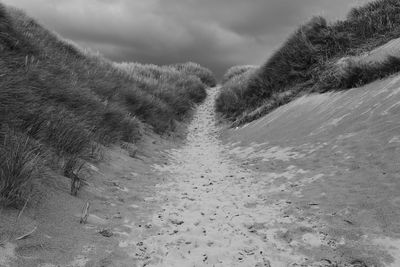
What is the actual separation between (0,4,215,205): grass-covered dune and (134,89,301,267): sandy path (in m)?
1.49

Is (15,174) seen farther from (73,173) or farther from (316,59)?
(316,59)

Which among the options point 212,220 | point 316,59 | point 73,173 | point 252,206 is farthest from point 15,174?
point 316,59

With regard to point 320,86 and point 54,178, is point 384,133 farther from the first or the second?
point 54,178

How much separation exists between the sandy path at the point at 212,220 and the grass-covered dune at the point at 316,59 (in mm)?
3797

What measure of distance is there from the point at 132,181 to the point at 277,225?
2.92 meters

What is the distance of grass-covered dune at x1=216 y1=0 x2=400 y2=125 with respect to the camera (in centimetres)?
1013

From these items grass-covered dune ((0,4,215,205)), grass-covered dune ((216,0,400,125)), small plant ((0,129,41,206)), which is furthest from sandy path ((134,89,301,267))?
grass-covered dune ((216,0,400,125))

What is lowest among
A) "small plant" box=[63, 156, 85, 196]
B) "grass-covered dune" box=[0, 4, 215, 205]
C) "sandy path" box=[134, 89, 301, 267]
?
"sandy path" box=[134, 89, 301, 267]

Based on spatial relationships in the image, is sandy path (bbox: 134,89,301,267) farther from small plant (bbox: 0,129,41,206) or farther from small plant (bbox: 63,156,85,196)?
small plant (bbox: 0,129,41,206)

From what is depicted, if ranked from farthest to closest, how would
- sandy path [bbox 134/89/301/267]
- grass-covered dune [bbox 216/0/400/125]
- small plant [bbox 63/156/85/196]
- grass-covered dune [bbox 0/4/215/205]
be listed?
1. grass-covered dune [bbox 216/0/400/125]
2. small plant [bbox 63/156/85/196]
3. grass-covered dune [bbox 0/4/215/205]
4. sandy path [bbox 134/89/301/267]

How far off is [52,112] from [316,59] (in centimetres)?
876

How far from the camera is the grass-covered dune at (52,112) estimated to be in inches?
159

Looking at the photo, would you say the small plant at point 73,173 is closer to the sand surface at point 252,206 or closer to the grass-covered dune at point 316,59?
the sand surface at point 252,206

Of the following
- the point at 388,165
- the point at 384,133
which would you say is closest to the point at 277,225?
the point at 388,165
